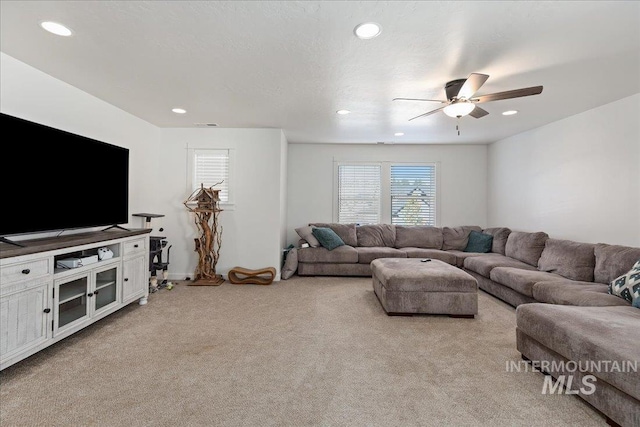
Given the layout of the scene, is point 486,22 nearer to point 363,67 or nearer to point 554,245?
point 363,67

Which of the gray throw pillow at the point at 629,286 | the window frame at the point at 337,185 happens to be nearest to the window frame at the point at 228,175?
the window frame at the point at 337,185

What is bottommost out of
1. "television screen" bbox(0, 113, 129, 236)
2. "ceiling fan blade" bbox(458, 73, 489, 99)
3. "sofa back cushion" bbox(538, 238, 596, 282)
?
"sofa back cushion" bbox(538, 238, 596, 282)

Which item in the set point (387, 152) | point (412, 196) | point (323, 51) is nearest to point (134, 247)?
point (323, 51)

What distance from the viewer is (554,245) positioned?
3.87 m

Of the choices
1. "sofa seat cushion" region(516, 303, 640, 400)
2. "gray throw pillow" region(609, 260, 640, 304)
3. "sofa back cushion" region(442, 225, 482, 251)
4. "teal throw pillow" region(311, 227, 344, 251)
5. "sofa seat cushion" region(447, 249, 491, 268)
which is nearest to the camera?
"sofa seat cushion" region(516, 303, 640, 400)

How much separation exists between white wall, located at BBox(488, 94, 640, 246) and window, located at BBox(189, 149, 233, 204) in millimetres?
5064

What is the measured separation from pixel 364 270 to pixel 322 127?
258 centimetres

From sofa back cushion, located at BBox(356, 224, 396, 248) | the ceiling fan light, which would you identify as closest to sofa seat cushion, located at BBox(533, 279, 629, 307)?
the ceiling fan light

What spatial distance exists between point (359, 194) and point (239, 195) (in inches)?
103

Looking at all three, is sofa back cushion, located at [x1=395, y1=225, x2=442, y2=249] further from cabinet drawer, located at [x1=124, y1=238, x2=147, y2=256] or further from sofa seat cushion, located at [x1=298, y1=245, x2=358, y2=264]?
cabinet drawer, located at [x1=124, y1=238, x2=147, y2=256]

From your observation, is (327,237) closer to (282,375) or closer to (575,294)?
(282,375)

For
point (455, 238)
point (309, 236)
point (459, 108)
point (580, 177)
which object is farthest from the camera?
point (455, 238)

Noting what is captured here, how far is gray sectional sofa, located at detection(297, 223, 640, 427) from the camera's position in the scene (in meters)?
1.65

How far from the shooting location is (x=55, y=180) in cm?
266
